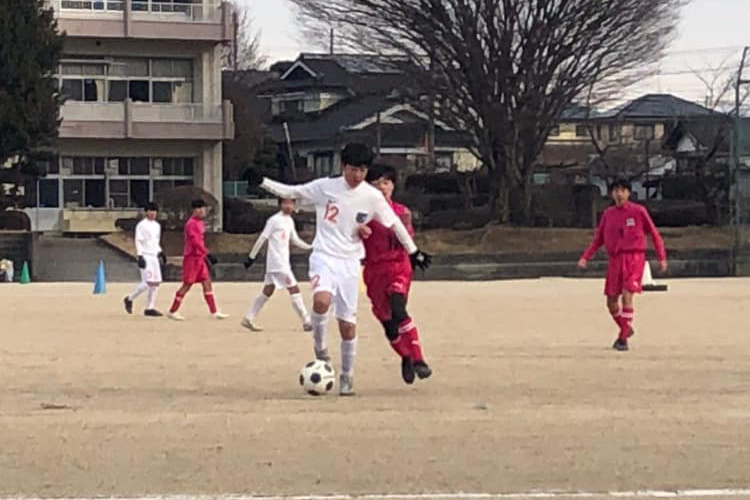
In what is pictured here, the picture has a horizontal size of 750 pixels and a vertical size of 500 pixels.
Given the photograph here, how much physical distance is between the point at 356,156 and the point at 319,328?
53.2 inches

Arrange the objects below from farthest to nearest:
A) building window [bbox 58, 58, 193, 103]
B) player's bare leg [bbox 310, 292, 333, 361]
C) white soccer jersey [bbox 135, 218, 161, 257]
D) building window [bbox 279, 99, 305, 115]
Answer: building window [bbox 279, 99, 305, 115], building window [bbox 58, 58, 193, 103], white soccer jersey [bbox 135, 218, 161, 257], player's bare leg [bbox 310, 292, 333, 361]

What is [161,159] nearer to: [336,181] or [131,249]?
[131,249]

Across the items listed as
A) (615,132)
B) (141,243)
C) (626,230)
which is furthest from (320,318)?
(615,132)

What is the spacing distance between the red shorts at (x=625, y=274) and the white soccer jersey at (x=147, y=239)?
828 cm

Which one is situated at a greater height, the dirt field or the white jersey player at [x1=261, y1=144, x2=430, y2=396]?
the white jersey player at [x1=261, y1=144, x2=430, y2=396]

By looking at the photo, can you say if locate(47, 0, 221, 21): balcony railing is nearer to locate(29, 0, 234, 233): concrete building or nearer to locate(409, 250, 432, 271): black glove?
locate(29, 0, 234, 233): concrete building

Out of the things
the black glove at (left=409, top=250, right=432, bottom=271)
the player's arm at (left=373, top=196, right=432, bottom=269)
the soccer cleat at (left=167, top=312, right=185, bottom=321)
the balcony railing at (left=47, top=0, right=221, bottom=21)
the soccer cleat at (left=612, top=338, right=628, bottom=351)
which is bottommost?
the soccer cleat at (left=167, top=312, right=185, bottom=321)

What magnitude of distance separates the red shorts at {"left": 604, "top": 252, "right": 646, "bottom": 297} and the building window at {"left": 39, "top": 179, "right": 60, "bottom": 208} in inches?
1535

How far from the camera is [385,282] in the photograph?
10938 mm

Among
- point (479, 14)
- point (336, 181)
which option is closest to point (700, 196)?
point (479, 14)

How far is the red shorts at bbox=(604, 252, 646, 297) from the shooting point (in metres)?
14.7

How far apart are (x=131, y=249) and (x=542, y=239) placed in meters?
12.4

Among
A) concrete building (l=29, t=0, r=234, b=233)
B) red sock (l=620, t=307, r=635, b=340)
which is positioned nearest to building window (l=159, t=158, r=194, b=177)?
concrete building (l=29, t=0, r=234, b=233)

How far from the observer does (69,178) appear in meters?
51.4
